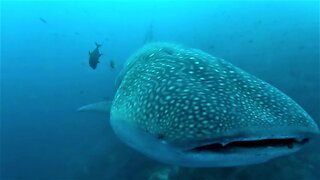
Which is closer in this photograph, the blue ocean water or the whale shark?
the whale shark

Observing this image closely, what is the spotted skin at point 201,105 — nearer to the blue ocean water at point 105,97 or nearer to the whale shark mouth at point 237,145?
the whale shark mouth at point 237,145

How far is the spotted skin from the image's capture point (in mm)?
2422

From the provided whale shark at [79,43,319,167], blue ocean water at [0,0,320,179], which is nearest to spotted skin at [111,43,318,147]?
whale shark at [79,43,319,167]

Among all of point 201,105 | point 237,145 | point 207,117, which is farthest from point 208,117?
point 237,145

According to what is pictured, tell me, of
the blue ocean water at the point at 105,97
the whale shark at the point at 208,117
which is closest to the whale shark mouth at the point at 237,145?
the whale shark at the point at 208,117

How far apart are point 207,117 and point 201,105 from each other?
7.4 inches

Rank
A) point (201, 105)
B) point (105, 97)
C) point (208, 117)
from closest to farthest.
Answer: point (208, 117), point (201, 105), point (105, 97)

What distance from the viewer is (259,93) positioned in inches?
120

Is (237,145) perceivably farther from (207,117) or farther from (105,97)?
(105,97)

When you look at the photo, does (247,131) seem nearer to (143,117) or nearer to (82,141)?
(143,117)

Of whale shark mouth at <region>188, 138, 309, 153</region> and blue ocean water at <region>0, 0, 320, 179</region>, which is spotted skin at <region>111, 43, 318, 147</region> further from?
blue ocean water at <region>0, 0, 320, 179</region>

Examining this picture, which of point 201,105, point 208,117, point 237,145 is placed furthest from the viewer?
point 201,105

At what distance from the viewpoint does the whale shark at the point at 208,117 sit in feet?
7.80

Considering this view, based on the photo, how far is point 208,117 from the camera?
2547 mm
